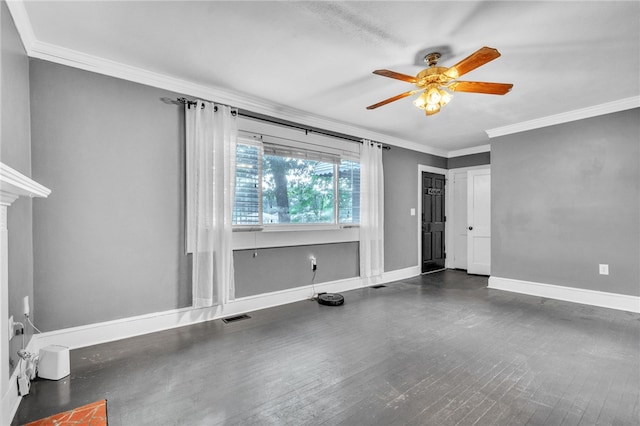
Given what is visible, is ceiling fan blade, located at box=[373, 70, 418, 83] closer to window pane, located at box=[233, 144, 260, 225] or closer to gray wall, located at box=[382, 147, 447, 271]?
window pane, located at box=[233, 144, 260, 225]

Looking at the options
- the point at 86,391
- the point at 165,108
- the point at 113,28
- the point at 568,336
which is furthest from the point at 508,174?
the point at 86,391

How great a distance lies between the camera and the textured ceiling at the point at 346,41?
2137 mm

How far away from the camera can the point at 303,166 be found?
438cm

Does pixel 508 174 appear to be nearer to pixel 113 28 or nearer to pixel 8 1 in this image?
pixel 113 28

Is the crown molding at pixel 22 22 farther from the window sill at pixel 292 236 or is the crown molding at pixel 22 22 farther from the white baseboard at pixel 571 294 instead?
the white baseboard at pixel 571 294

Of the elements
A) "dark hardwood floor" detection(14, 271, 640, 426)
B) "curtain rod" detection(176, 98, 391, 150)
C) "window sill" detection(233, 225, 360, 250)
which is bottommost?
"dark hardwood floor" detection(14, 271, 640, 426)

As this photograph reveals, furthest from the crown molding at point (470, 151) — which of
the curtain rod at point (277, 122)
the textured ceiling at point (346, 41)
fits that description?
the curtain rod at point (277, 122)

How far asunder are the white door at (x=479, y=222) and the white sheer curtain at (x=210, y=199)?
4906mm

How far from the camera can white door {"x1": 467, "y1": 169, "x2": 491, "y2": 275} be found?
6.00 meters

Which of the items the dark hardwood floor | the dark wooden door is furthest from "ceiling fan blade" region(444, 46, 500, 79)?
the dark wooden door

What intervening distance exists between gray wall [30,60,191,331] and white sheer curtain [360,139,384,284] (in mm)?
→ 2723

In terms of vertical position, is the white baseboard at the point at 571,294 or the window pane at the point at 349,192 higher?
the window pane at the point at 349,192

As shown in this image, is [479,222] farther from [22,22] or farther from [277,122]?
[22,22]

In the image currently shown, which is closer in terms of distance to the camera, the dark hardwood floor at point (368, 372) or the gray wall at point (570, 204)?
the dark hardwood floor at point (368, 372)
